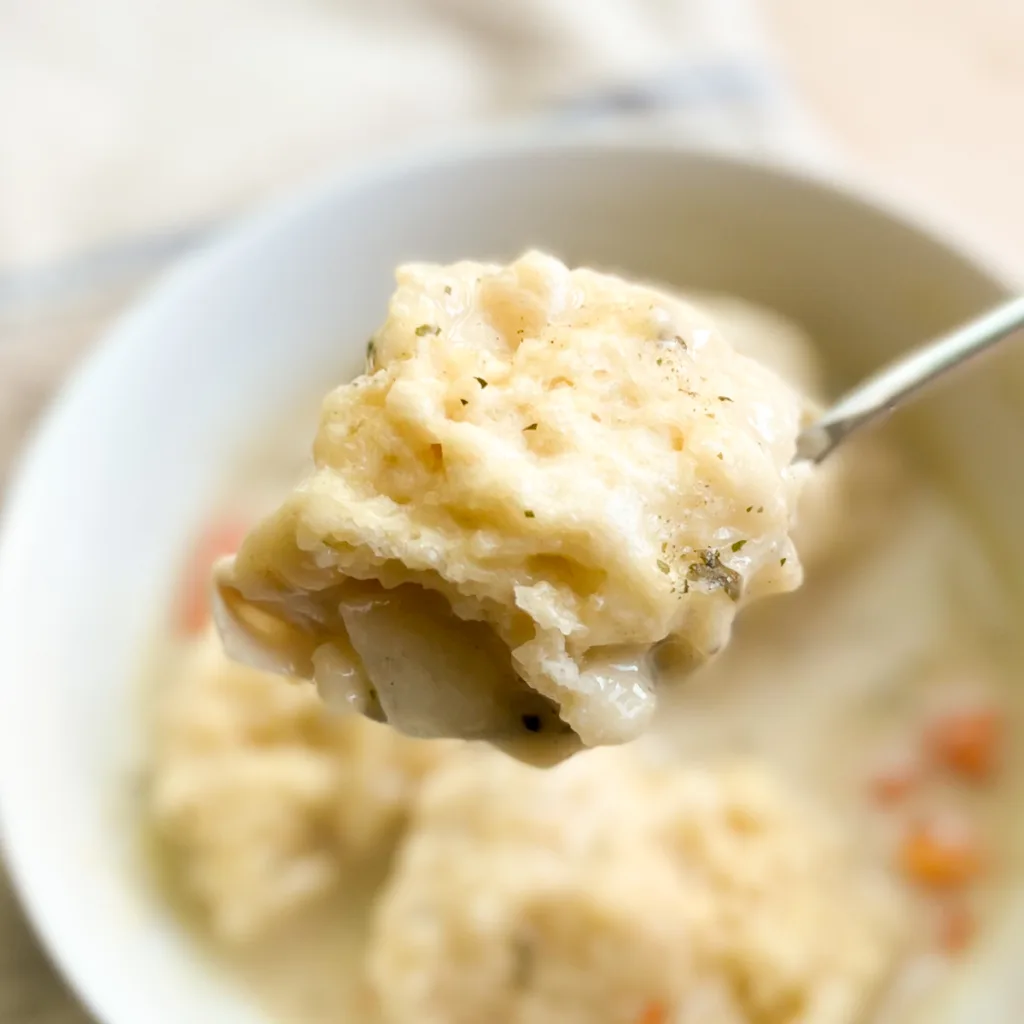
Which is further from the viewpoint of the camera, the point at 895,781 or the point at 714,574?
the point at 895,781

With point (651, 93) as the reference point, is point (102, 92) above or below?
below

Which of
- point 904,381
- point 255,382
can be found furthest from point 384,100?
point 904,381

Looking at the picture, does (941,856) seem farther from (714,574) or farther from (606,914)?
(714,574)

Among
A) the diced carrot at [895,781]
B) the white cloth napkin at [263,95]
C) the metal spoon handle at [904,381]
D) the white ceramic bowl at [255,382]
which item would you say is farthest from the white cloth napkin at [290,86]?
the diced carrot at [895,781]

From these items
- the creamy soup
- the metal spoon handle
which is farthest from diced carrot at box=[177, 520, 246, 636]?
the metal spoon handle

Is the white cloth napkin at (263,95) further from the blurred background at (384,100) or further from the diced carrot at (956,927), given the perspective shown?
the diced carrot at (956,927)

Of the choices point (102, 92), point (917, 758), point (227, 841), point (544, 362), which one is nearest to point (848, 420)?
point (544, 362)

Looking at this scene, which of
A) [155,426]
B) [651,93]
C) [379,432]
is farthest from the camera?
[651,93]

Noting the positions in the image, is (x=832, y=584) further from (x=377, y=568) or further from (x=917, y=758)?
(x=377, y=568)
